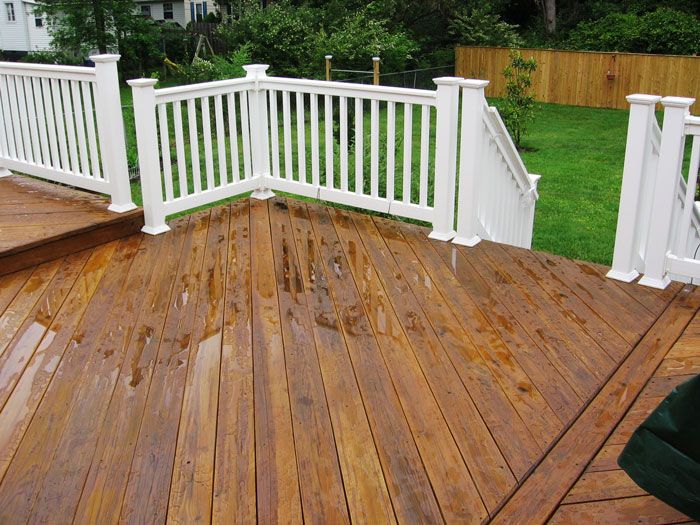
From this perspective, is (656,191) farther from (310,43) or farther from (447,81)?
(310,43)

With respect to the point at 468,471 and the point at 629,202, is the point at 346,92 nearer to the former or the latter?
the point at 629,202

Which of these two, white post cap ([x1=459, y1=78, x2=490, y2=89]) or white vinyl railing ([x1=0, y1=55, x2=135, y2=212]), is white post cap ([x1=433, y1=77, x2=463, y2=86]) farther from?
white vinyl railing ([x1=0, y1=55, x2=135, y2=212])

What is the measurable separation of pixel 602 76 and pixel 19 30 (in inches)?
763

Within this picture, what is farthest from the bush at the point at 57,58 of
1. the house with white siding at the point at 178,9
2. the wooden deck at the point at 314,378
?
the wooden deck at the point at 314,378

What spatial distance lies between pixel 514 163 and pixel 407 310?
1.80m

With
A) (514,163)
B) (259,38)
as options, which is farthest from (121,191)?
(259,38)

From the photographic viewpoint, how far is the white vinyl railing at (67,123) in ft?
14.5

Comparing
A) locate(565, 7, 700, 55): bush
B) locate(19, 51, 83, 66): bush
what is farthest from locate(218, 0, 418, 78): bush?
locate(19, 51, 83, 66): bush

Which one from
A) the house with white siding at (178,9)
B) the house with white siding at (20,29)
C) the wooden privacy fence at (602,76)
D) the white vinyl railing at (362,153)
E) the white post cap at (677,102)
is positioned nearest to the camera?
the white post cap at (677,102)

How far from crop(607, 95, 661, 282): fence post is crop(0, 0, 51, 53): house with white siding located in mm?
24730

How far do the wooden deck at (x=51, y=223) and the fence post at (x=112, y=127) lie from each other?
13 centimetres

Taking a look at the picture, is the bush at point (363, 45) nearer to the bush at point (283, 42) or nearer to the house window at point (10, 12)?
the bush at point (283, 42)

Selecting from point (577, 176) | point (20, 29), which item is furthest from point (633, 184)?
point (20, 29)

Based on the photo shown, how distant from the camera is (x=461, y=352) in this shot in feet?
10.1
